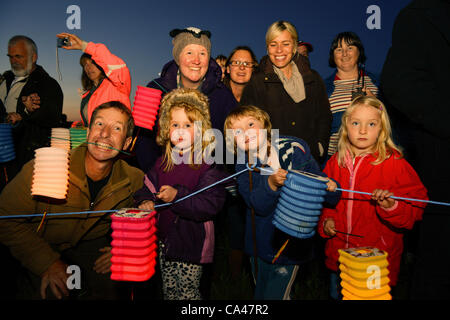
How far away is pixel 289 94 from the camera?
134 inches

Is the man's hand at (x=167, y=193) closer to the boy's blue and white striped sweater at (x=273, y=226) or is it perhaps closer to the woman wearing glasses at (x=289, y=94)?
the boy's blue and white striped sweater at (x=273, y=226)

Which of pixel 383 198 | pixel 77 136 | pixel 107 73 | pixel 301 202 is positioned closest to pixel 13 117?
pixel 77 136

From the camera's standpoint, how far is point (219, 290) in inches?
148

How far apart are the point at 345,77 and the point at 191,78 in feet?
7.04

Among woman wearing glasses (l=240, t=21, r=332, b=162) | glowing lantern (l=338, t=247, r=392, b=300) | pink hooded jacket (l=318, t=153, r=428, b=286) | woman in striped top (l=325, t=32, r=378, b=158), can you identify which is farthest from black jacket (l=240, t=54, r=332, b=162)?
glowing lantern (l=338, t=247, r=392, b=300)

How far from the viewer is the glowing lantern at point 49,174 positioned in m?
2.09

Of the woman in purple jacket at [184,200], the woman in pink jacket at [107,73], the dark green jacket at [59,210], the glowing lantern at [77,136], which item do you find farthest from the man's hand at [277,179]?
the glowing lantern at [77,136]

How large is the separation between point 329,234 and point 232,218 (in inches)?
61.8

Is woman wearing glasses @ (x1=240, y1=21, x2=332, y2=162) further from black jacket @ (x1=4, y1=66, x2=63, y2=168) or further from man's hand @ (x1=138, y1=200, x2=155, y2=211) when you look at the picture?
black jacket @ (x1=4, y1=66, x2=63, y2=168)

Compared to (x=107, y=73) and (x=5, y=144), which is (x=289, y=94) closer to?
(x=107, y=73)

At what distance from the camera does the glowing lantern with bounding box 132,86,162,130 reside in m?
2.85

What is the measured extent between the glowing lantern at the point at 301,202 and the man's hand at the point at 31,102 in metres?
4.45
